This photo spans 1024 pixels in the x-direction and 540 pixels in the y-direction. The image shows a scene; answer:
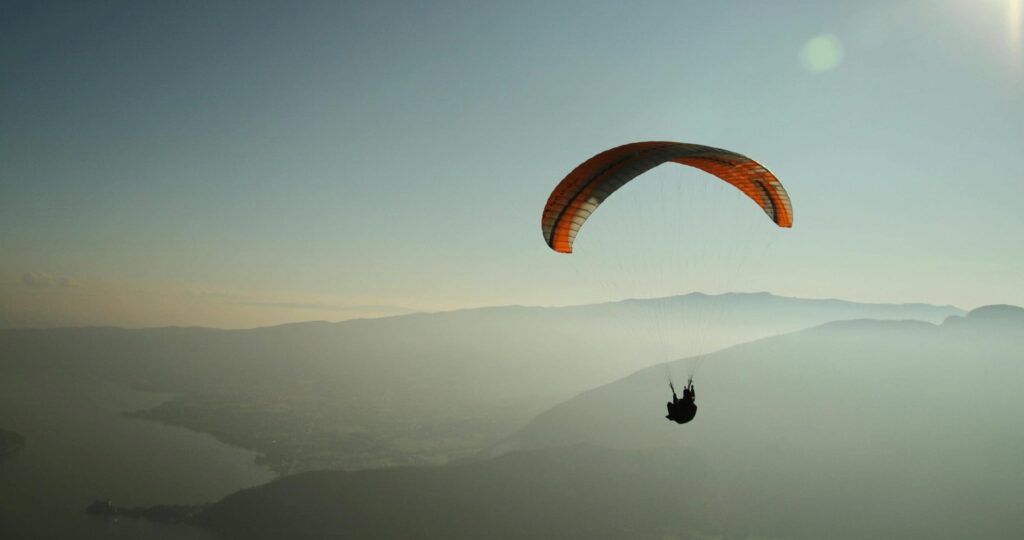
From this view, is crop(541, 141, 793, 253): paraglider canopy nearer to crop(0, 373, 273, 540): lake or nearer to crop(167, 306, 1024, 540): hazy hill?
crop(167, 306, 1024, 540): hazy hill

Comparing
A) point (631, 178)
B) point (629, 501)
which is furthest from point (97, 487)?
point (631, 178)

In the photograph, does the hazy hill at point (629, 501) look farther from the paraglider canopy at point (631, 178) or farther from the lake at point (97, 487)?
the paraglider canopy at point (631, 178)

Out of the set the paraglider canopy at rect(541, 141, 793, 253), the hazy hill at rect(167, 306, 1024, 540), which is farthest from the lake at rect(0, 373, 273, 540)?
the paraglider canopy at rect(541, 141, 793, 253)

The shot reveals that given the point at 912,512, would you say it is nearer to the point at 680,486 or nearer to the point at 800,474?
the point at 800,474

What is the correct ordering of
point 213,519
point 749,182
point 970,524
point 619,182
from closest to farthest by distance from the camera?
point 619,182
point 749,182
point 213,519
point 970,524

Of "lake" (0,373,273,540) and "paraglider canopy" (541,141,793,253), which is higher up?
"paraglider canopy" (541,141,793,253)

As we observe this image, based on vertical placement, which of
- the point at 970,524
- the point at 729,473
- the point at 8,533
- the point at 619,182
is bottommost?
the point at 8,533

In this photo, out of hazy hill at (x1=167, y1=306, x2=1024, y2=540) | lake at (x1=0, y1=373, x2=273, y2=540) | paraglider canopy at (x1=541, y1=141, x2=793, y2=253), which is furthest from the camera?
hazy hill at (x1=167, y1=306, x2=1024, y2=540)

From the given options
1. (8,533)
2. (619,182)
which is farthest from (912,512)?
(8,533)

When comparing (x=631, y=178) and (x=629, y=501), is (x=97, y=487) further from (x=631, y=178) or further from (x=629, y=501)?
(x=631, y=178)
